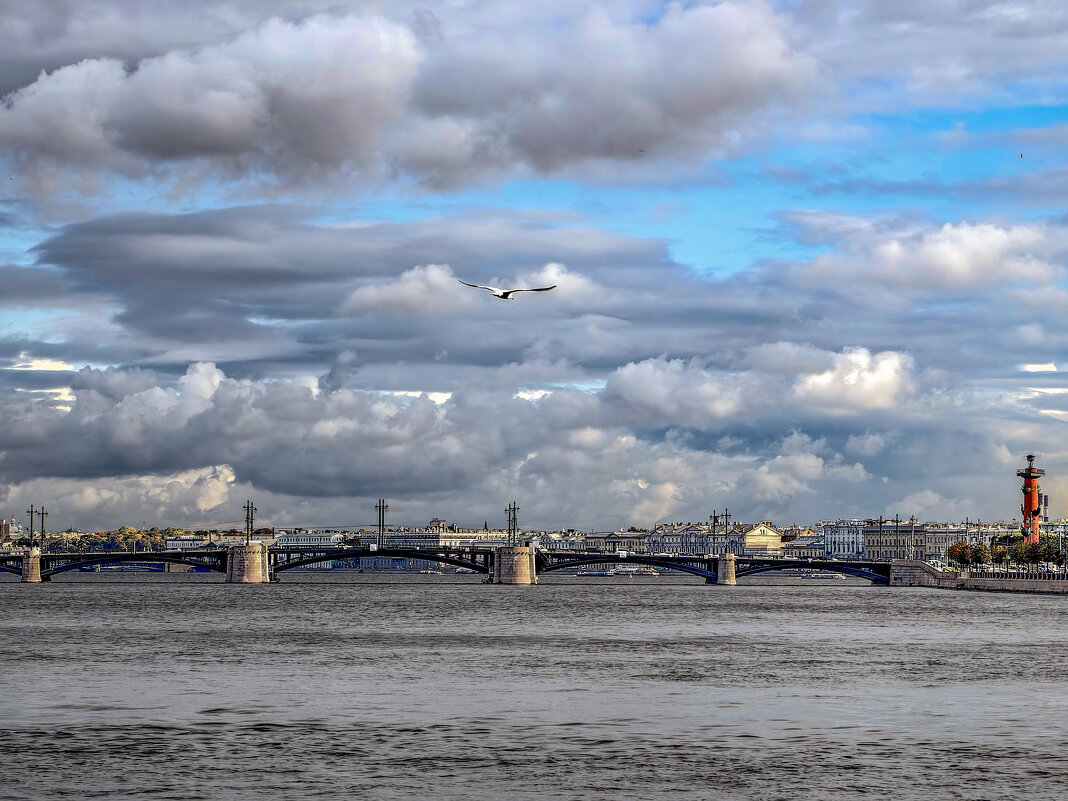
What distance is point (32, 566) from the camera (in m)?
156

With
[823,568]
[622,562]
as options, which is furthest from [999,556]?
[622,562]

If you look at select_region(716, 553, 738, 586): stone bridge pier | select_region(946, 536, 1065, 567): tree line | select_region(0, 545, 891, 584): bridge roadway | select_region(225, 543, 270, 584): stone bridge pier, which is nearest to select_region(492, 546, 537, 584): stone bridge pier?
select_region(0, 545, 891, 584): bridge roadway

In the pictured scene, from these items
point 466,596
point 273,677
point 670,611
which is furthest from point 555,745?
point 466,596

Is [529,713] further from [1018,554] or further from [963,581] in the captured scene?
[1018,554]

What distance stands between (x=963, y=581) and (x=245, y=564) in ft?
233

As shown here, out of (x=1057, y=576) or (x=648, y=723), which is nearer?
(x=648, y=723)

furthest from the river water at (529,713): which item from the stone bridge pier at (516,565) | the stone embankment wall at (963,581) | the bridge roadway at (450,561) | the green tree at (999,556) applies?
the green tree at (999,556)

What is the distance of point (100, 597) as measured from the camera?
4710 inches

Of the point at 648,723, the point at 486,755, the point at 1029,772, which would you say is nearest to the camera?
the point at 1029,772

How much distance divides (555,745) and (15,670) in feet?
73.0

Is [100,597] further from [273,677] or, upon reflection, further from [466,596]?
[273,677]

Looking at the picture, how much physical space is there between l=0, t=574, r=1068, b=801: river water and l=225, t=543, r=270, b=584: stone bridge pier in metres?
82.5

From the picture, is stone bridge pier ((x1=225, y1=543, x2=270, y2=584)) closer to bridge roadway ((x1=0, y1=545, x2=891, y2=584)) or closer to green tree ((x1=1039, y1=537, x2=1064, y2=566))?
bridge roadway ((x1=0, y1=545, x2=891, y2=584))

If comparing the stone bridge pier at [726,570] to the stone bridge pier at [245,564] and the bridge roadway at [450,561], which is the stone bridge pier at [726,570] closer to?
the bridge roadway at [450,561]
